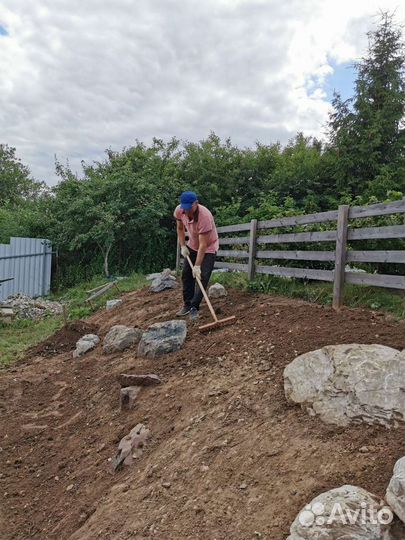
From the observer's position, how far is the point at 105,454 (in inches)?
134

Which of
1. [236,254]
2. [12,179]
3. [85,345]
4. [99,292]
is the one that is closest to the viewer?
[85,345]

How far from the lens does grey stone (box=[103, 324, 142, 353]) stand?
561 cm

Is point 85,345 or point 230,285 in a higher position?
point 230,285

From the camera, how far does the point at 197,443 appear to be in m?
2.90

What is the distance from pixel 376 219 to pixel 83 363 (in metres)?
4.22

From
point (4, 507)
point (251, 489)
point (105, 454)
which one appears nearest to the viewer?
point (251, 489)

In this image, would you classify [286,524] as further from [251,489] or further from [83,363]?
[83,363]

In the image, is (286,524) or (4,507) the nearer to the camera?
(286,524)

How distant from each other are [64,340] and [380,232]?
16.5 ft

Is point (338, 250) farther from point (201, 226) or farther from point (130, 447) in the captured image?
point (130, 447)

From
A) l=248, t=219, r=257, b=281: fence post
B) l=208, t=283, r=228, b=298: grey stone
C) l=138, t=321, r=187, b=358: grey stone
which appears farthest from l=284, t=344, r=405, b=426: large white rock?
l=248, t=219, r=257, b=281: fence post

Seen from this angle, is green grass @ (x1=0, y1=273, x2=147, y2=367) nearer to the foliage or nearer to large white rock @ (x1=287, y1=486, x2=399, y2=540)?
the foliage

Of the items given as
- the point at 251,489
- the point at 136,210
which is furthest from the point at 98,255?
the point at 251,489

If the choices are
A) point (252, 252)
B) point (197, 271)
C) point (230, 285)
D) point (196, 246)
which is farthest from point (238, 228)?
point (197, 271)
